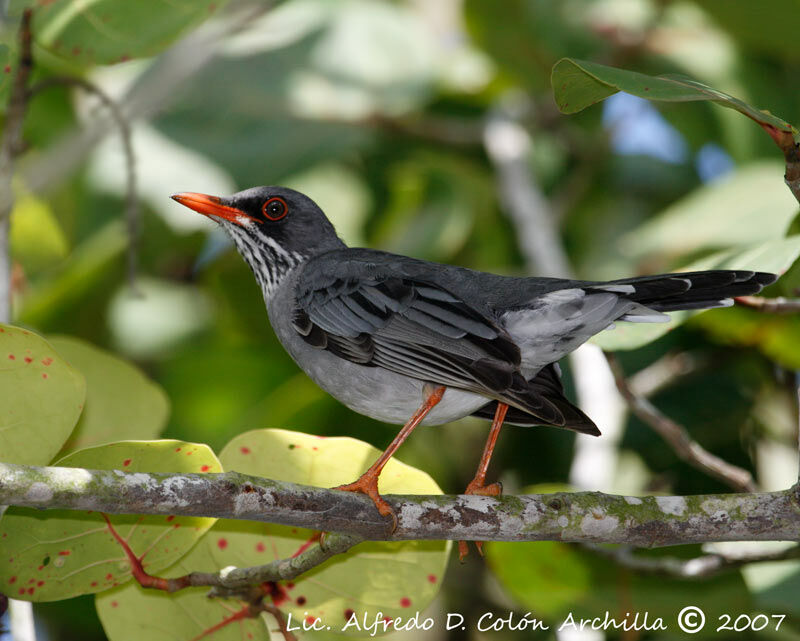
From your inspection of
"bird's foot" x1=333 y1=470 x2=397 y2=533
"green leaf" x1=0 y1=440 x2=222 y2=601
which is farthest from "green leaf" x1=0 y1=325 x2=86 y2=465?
"bird's foot" x1=333 y1=470 x2=397 y2=533

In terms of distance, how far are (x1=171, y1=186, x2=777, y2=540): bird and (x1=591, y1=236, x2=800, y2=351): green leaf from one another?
0.05 m

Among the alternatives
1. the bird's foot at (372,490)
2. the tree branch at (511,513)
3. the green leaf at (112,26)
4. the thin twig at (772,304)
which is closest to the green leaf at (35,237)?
the green leaf at (112,26)

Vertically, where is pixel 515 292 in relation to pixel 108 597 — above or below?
above

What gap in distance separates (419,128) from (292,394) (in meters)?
2.83

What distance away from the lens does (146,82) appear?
6.26 m

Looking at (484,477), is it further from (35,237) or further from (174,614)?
(35,237)

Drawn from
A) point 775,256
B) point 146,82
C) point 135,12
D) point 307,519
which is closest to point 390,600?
point 307,519

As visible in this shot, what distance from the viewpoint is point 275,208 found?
16.5 feet

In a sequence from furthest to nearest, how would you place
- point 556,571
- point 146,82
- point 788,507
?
1. point 146,82
2. point 556,571
3. point 788,507

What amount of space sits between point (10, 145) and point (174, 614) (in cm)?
194

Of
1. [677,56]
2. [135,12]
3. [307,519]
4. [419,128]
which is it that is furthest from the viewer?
[419,128]

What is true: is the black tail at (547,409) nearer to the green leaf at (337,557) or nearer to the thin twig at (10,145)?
the green leaf at (337,557)

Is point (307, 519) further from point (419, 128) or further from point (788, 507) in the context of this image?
point (419, 128)

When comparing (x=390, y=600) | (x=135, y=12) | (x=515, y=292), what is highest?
(x=135, y=12)
